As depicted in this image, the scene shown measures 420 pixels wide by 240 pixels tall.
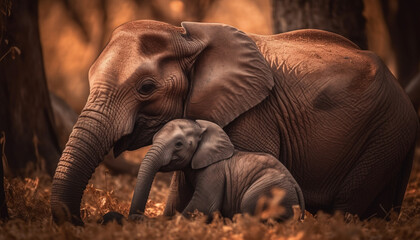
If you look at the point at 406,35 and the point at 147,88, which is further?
the point at 406,35

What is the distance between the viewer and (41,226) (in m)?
3.62

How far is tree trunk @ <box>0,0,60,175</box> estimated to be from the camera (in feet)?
19.0

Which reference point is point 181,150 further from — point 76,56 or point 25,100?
point 76,56

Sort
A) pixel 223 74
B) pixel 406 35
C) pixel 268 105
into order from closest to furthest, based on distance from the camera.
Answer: pixel 223 74
pixel 268 105
pixel 406 35

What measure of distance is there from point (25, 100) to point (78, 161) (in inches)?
105

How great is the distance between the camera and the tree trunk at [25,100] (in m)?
5.79

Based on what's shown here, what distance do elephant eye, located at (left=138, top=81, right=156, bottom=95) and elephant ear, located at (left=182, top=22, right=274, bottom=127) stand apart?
279mm

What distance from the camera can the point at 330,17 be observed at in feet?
19.6

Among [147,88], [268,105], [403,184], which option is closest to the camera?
[147,88]

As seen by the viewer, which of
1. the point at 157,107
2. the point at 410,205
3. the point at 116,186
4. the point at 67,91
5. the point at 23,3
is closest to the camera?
the point at 157,107

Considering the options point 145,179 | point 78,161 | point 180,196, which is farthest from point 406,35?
point 78,161

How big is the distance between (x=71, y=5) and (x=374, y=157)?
1280 cm

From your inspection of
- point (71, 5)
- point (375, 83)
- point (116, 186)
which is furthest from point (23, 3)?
point (71, 5)

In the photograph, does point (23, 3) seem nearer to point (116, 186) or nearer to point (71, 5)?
point (116, 186)
